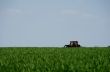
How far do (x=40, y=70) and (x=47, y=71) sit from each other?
287 millimetres

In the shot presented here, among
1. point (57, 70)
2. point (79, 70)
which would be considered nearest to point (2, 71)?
point (57, 70)

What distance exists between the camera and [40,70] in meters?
7.09

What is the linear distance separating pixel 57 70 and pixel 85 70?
2.41ft

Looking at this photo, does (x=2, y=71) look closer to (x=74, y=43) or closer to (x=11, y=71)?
(x=11, y=71)

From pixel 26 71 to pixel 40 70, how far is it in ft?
1.27

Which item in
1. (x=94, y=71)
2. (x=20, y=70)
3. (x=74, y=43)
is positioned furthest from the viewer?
(x=74, y=43)

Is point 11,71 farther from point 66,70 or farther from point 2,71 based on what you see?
point 66,70

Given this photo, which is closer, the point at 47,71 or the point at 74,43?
the point at 47,71

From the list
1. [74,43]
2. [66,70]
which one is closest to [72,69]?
[66,70]

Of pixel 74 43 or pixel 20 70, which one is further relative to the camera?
pixel 74 43

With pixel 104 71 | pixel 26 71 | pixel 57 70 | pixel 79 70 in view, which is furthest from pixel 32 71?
pixel 104 71

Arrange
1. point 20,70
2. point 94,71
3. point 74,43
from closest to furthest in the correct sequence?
point 94,71 < point 20,70 < point 74,43

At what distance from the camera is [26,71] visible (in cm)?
693

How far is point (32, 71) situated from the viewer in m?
6.86
